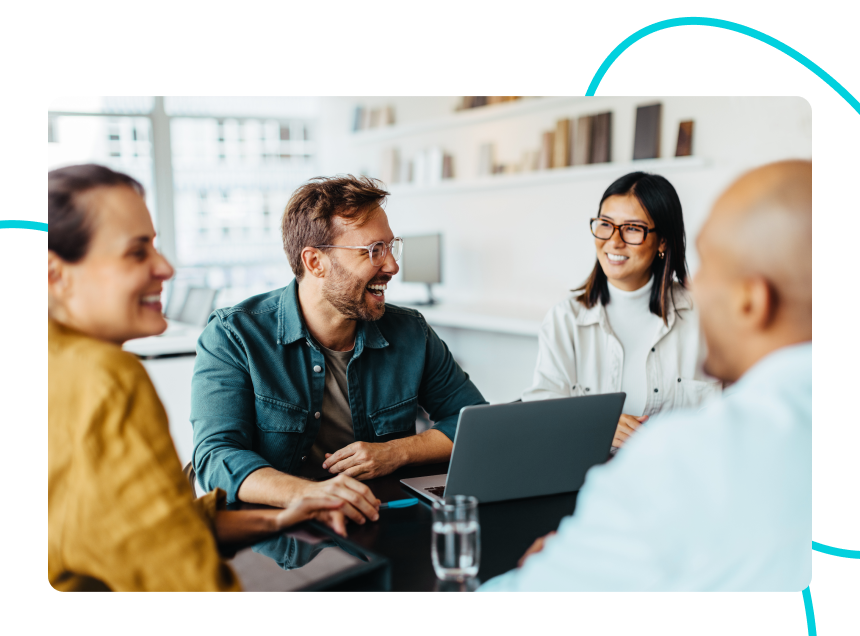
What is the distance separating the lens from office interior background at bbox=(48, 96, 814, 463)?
186 centimetres

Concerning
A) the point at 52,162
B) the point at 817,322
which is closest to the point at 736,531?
the point at 817,322

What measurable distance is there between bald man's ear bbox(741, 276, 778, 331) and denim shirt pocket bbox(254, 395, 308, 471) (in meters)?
1.03

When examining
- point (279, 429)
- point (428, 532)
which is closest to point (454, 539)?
point (428, 532)

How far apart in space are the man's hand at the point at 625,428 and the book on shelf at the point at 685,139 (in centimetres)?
103

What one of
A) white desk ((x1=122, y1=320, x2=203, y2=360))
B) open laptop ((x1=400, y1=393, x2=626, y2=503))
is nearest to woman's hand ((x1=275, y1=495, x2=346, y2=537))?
open laptop ((x1=400, y1=393, x2=626, y2=503))

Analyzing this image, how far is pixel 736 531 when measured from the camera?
3.54 ft

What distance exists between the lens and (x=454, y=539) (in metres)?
1.21

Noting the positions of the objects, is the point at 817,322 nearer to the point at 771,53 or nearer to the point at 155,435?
the point at 771,53

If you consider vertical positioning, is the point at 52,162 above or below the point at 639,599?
above

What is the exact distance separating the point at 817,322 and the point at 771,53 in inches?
25.0

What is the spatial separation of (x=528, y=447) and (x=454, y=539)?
0.32 m

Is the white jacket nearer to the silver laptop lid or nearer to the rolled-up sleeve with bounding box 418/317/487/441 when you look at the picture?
the rolled-up sleeve with bounding box 418/317/487/441

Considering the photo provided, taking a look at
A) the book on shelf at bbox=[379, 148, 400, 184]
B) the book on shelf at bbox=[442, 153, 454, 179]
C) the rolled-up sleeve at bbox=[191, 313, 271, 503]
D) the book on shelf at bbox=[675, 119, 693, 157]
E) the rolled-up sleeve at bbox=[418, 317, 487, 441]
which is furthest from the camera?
the book on shelf at bbox=[379, 148, 400, 184]

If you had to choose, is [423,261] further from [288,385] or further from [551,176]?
[288,385]
